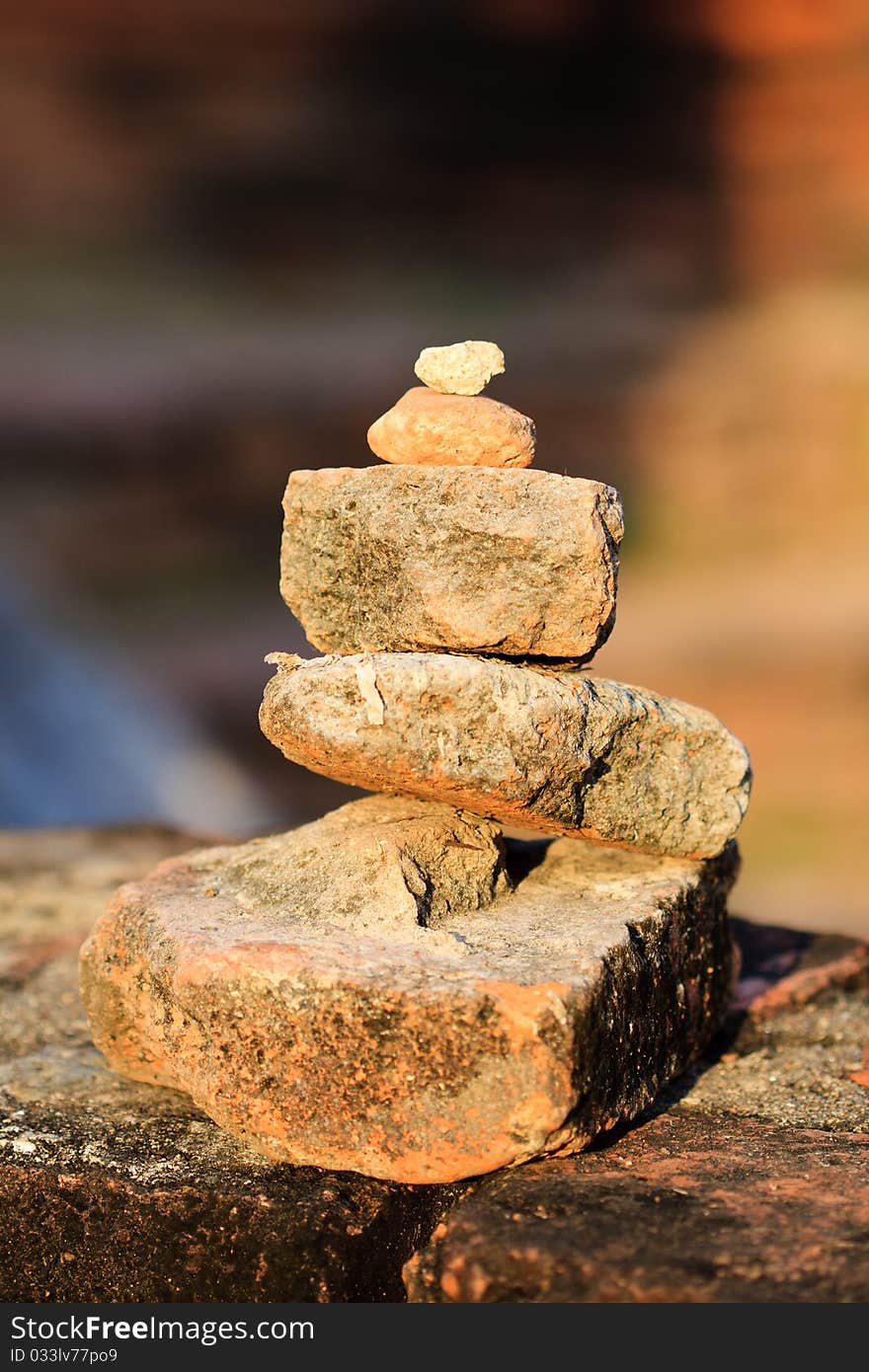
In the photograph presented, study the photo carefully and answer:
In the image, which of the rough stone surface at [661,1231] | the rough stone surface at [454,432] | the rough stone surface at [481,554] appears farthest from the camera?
the rough stone surface at [454,432]

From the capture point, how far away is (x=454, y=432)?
14.6 ft

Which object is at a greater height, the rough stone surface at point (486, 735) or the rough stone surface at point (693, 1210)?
→ the rough stone surface at point (486, 735)

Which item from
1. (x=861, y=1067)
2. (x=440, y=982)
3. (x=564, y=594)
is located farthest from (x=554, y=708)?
(x=861, y=1067)

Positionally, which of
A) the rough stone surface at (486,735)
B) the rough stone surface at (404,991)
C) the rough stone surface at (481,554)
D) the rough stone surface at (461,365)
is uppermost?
the rough stone surface at (461,365)

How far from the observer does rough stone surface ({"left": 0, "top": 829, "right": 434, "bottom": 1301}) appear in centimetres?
360

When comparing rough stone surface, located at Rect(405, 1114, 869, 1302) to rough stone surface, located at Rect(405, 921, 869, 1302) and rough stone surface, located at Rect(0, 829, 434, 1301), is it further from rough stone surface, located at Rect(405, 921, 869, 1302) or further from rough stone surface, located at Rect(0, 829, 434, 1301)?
rough stone surface, located at Rect(0, 829, 434, 1301)

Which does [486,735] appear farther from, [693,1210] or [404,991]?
[693,1210]

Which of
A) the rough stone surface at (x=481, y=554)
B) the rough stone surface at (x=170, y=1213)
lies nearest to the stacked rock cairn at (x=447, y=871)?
the rough stone surface at (x=481, y=554)

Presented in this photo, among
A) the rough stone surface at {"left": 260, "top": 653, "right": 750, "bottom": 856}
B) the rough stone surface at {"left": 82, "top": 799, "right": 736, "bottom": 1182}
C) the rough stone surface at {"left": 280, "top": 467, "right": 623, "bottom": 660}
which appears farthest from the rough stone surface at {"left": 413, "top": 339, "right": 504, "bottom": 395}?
the rough stone surface at {"left": 82, "top": 799, "right": 736, "bottom": 1182}

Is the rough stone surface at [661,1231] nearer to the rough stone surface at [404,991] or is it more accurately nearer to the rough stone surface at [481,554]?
the rough stone surface at [404,991]

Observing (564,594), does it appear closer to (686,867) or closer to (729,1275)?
(686,867)

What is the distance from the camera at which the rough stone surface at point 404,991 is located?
11.7 feet

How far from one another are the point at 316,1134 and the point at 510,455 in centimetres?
233

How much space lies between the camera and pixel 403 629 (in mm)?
4406
